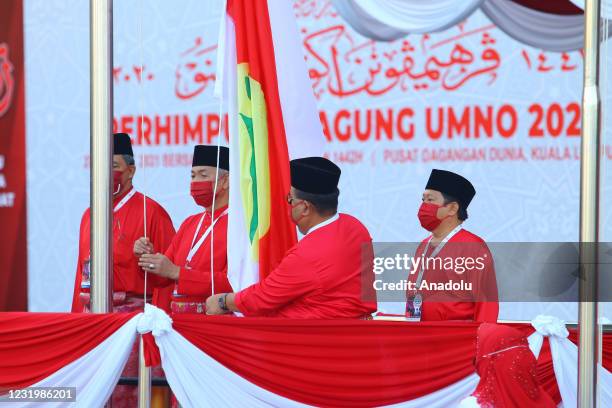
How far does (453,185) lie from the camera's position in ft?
13.4

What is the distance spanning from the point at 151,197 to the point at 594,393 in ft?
7.94

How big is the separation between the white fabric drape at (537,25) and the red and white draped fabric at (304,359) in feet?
4.18

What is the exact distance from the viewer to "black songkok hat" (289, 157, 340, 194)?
3756mm

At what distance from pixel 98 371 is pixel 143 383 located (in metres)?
0.16

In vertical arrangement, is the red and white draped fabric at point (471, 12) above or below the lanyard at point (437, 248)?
above

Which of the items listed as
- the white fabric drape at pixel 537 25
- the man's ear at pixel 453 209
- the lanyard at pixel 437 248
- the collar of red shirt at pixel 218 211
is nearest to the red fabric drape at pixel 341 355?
the lanyard at pixel 437 248

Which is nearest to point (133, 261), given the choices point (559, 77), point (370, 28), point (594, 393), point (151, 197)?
point (151, 197)

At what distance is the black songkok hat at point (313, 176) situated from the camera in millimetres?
3756

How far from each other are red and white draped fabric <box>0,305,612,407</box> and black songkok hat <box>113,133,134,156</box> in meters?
1.48

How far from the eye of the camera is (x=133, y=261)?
4.64 metres

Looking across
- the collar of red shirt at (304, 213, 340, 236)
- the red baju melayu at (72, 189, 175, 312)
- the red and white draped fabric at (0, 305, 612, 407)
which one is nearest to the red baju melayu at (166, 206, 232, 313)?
the red baju melayu at (72, 189, 175, 312)

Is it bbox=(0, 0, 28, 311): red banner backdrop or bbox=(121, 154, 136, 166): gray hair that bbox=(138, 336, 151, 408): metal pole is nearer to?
bbox=(0, 0, 28, 311): red banner backdrop

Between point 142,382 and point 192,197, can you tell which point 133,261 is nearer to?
point 192,197

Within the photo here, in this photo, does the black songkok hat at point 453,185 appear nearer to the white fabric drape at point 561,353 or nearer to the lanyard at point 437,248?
the lanyard at point 437,248
